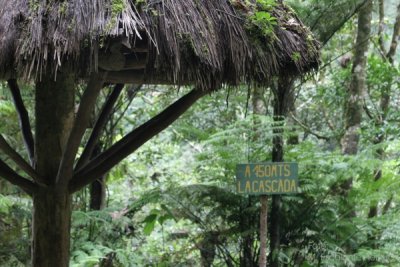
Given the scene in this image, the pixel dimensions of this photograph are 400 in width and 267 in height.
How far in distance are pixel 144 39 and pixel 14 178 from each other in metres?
1.32

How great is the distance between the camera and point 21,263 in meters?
4.61

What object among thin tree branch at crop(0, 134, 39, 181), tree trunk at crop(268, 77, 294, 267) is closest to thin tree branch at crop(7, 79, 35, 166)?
thin tree branch at crop(0, 134, 39, 181)

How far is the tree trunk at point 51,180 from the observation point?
133 inches

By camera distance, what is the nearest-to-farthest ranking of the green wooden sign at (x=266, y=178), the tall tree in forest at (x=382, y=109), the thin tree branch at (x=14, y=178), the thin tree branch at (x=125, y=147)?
the thin tree branch at (x=14, y=178)
the thin tree branch at (x=125, y=147)
the green wooden sign at (x=266, y=178)
the tall tree in forest at (x=382, y=109)

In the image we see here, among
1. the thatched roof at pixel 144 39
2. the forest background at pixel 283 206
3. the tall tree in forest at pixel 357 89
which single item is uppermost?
the tall tree in forest at pixel 357 89

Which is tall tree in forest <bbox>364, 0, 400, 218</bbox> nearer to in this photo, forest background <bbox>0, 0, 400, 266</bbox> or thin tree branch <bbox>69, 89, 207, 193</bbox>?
forest background <bbox>0, 0, 400, 266</bbox>

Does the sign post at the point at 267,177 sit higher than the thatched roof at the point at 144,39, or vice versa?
the thatched roof at the point at 144,39

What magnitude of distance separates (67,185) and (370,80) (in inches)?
149

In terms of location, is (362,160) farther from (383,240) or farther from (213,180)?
(213,180)

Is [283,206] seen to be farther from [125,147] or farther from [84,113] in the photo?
[84,113]

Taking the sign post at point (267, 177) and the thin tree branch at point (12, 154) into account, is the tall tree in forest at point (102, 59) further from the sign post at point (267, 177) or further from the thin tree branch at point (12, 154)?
the sign post at point (267, 177)

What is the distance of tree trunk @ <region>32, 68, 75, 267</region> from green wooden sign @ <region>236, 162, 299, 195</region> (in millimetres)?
1186

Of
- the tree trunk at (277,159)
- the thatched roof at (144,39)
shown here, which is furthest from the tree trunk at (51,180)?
the tree trunk at (277,159)

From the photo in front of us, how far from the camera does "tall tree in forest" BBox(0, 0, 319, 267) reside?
2527mm
